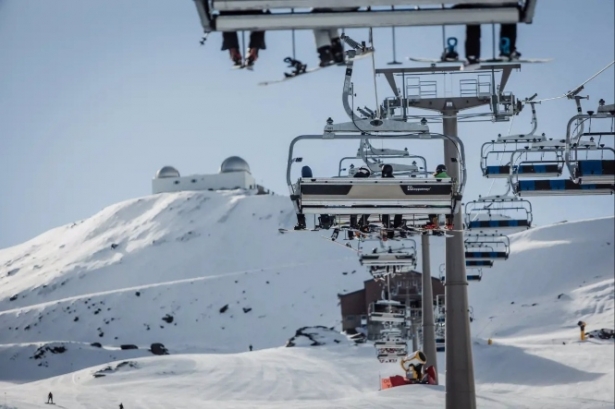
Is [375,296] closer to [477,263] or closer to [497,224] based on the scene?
[477,263]

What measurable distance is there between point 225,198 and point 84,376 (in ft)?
297

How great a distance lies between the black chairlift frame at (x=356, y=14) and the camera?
768 centimetres

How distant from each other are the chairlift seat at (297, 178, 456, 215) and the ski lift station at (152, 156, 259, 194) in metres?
136

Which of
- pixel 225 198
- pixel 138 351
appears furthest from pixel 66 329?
pixel 225 198

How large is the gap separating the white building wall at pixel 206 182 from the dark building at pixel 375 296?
247ft

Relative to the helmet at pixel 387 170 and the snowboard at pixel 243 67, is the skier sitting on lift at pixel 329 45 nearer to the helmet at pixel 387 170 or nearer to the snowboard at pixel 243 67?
the snowboard at pixel 243 67

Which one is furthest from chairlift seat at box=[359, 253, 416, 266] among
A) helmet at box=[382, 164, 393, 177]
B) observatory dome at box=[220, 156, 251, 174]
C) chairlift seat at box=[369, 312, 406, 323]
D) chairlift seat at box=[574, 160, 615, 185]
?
observatory dome at box=[220, 156, 251, 174]

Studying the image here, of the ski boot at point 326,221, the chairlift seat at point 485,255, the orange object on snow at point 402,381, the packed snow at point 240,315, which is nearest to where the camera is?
the ski boot at point 326,221

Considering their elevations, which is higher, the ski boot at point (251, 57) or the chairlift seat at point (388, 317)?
the ski boot at point (251, 57)

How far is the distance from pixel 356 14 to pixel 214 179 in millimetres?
144020

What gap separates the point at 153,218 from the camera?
140 m

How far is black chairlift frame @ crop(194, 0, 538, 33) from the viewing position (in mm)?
7676

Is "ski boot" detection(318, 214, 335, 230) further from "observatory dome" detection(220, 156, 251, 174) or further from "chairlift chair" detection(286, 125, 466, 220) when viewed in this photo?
"observatory dome" detection(220, 156, 251, 174)

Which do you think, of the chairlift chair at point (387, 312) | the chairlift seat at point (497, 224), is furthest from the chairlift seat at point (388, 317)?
the chairlift seat at point (497, 224)
